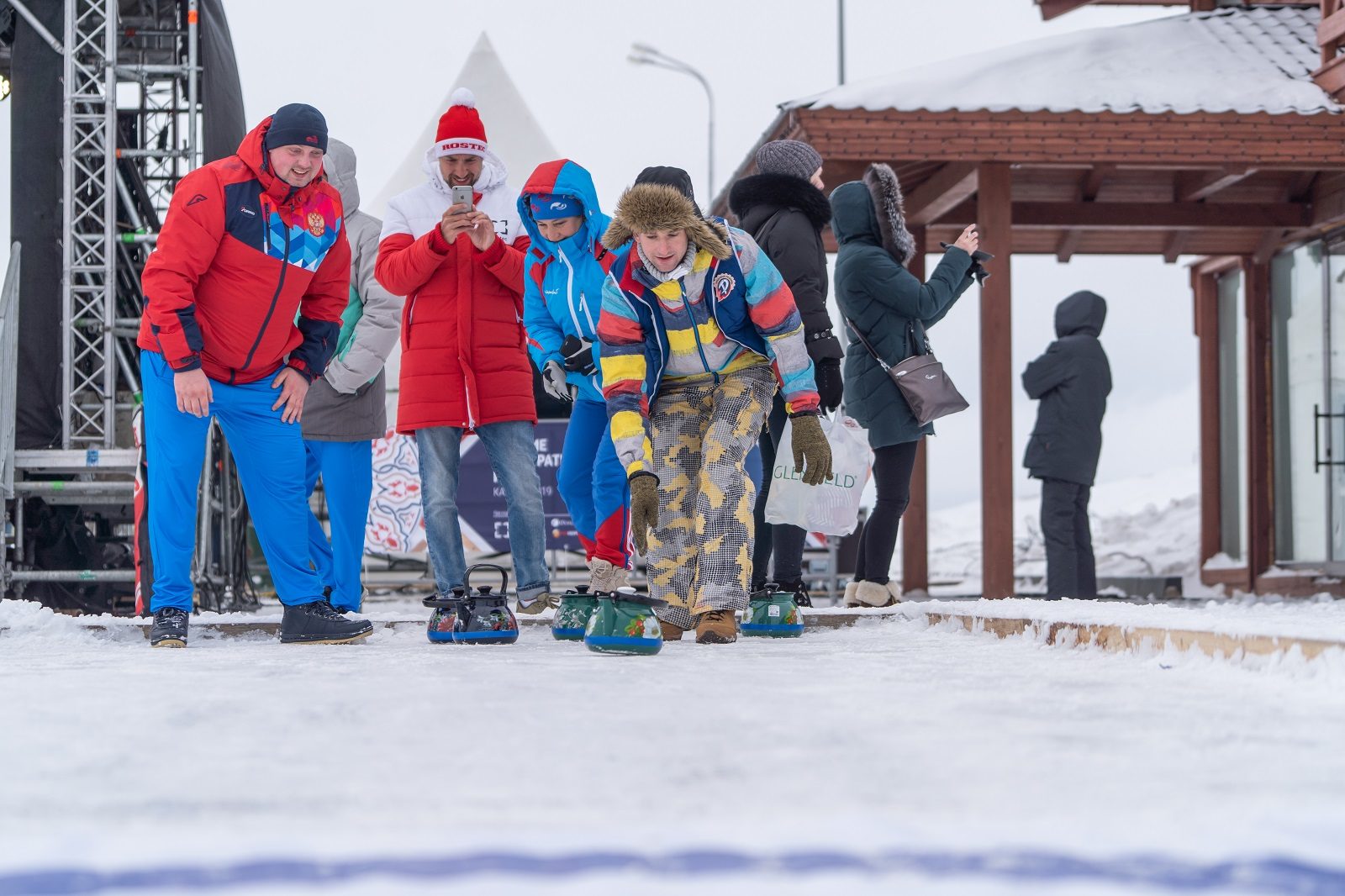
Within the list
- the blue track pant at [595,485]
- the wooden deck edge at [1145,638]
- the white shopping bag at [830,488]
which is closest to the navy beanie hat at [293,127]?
the blue track pant at [595,485]

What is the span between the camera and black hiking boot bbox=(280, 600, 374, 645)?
420 cm

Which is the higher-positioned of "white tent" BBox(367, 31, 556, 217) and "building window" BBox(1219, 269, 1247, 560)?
"white tent" BBox(367, 31, 556, 217)

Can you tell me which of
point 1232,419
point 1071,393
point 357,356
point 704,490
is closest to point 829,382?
point 704,490

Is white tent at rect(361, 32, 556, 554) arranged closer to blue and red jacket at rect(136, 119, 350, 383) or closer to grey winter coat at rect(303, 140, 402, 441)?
grey winter coat at rect(303, 140, 402, 441)

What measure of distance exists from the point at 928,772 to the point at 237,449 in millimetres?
3129

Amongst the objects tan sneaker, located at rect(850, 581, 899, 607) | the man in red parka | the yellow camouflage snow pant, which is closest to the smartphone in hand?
the man in red parka

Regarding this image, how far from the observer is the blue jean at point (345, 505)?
5.02 meters

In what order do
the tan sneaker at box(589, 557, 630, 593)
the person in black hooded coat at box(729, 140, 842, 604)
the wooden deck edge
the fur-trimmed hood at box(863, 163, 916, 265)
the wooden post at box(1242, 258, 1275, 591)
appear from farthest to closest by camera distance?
the wooden post at box(1242, 258, 1275, 591)
the fur-trimmed hood at box(863, 163, 916, 265)
the person in black hooded coat at box(729, 140, 842, 604)
the tan sneaker at box(589, 557, 630, 593)
the wooden deck edge

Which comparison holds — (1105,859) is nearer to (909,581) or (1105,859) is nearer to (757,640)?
(757,640)

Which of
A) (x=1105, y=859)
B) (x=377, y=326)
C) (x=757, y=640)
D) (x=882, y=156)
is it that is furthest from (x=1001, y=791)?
(x=882, y=156)

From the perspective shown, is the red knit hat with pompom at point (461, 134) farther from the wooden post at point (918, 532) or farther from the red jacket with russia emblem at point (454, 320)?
the wooden post at point (918, 532)

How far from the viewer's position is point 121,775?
163 centimetres

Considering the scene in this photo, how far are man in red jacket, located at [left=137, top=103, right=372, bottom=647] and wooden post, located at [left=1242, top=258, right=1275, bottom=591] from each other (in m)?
9.39

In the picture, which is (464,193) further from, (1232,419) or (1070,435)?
(1232,419)
